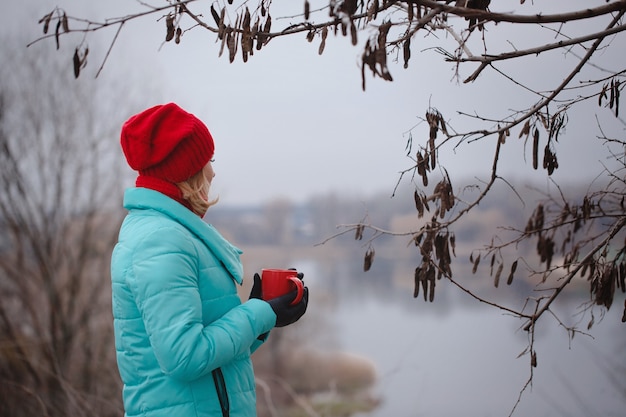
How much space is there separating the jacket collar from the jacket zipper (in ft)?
0.61

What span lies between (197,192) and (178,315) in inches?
11.2

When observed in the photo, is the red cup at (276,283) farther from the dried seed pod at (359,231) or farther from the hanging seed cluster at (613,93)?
the hanging seed cluster at (613,93)

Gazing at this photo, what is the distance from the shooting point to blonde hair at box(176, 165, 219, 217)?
119 centimetres

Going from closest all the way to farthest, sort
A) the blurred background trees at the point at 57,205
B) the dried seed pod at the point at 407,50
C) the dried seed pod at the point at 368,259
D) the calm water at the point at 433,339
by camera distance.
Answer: the dried seed pod at the point at 407,50, the dried seed pod at the point at 368,259, the blurred background trees at the point at 57,205, the calm water at the point at 433,339

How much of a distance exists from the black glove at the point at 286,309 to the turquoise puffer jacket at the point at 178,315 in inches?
1.0

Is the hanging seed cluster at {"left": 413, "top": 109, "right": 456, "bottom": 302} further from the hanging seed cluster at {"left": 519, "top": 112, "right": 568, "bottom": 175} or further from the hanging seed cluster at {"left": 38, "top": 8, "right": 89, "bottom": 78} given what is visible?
the hanging seed cluster at {"left": 38, "top": 8, "right": 89, "bottom": 78}

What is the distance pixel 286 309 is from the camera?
47.9 inches

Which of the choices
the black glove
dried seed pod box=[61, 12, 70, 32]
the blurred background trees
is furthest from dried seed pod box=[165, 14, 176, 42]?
the blurred background trees

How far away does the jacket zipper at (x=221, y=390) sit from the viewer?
112 cm

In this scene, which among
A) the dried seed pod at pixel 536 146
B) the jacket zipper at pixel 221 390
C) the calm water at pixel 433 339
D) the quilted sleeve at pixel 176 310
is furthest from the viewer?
the calm water at pixel 433 339

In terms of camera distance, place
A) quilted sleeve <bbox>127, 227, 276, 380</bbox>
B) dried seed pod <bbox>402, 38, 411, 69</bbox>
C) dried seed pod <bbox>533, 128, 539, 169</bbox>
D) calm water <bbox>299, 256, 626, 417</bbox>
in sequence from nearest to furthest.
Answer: quilted sleeve <bbox>127, 227, 276, 380</bbox>
dried seed pod <bbox>402, 38, 411, 69</bbox>
dried seed pod <bbox>533, 128, 539, 169</bbox>
calm water <bbox>299, 256, 626, 417</bbox>

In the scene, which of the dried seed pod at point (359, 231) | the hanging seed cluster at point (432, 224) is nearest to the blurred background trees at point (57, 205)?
the dried seed pod at point (359, 231)

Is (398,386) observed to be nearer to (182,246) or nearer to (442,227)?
(442,227)

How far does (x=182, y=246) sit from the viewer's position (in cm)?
107
